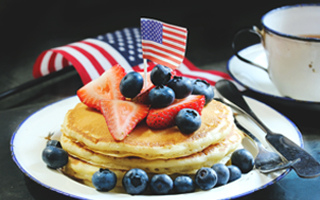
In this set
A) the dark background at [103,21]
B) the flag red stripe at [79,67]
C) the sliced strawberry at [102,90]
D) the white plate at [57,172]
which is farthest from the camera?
the dark background at [103,21]

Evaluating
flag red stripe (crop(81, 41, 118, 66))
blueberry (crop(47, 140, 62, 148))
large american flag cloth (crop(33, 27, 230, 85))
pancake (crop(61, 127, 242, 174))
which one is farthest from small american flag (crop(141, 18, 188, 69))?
flag red stripe (crop(81, 41, 118, 66))

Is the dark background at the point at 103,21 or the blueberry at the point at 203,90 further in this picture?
the dark background at the point at 103,21

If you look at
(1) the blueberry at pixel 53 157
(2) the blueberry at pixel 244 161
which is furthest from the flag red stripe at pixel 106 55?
(2) the blueberry at pixel 244 161

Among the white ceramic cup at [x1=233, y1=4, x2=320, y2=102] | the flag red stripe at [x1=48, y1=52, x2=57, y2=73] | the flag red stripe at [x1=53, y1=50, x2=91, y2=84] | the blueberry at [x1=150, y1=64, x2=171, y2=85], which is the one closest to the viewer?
the blueberry at [x1=150, y1=64, x2=171, y2=85]

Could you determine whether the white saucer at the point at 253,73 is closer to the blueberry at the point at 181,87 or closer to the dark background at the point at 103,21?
the dark background at the point at 103,21

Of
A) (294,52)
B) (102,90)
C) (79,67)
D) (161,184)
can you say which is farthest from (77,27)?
(161,184)

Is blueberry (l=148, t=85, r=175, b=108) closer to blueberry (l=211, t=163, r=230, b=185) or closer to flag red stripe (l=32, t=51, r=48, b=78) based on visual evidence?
blueberry (l=211, t=163, r=230, b=185)

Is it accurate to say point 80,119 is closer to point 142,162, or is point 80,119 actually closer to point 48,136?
point 48,136
